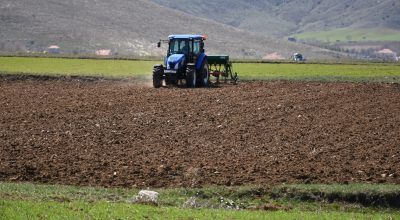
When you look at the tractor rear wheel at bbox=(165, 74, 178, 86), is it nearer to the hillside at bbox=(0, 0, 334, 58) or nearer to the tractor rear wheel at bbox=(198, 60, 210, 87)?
the tractor rear wheel at bbox=(198, 60, 210, 87)

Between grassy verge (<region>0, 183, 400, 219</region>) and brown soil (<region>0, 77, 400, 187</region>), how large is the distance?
798 millimetres

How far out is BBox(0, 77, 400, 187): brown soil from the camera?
55.1 ft

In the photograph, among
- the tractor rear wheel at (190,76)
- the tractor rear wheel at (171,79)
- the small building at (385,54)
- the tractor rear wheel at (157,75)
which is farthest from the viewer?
the small building at (385,54)

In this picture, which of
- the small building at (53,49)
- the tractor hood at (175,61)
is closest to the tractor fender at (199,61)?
the tractor hood at (175,61)

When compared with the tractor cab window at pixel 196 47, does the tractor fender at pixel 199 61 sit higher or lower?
lower

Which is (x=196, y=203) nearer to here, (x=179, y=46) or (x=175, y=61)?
(x=175, y=61)

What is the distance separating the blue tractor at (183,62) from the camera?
38.2m

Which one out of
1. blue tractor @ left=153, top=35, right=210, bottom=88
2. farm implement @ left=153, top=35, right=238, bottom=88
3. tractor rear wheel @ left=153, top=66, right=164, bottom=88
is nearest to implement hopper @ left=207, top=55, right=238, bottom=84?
farm implement @ left=153, top=35, right=238, bottom=88

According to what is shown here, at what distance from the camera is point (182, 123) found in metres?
24.2

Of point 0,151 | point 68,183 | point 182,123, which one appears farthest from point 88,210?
point 182,123

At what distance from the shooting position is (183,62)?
3853 centimetres

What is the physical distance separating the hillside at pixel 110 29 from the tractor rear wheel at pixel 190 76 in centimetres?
9394

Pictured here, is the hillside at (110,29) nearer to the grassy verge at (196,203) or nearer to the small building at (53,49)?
the small building at (53,49)

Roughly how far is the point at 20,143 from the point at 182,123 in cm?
589
